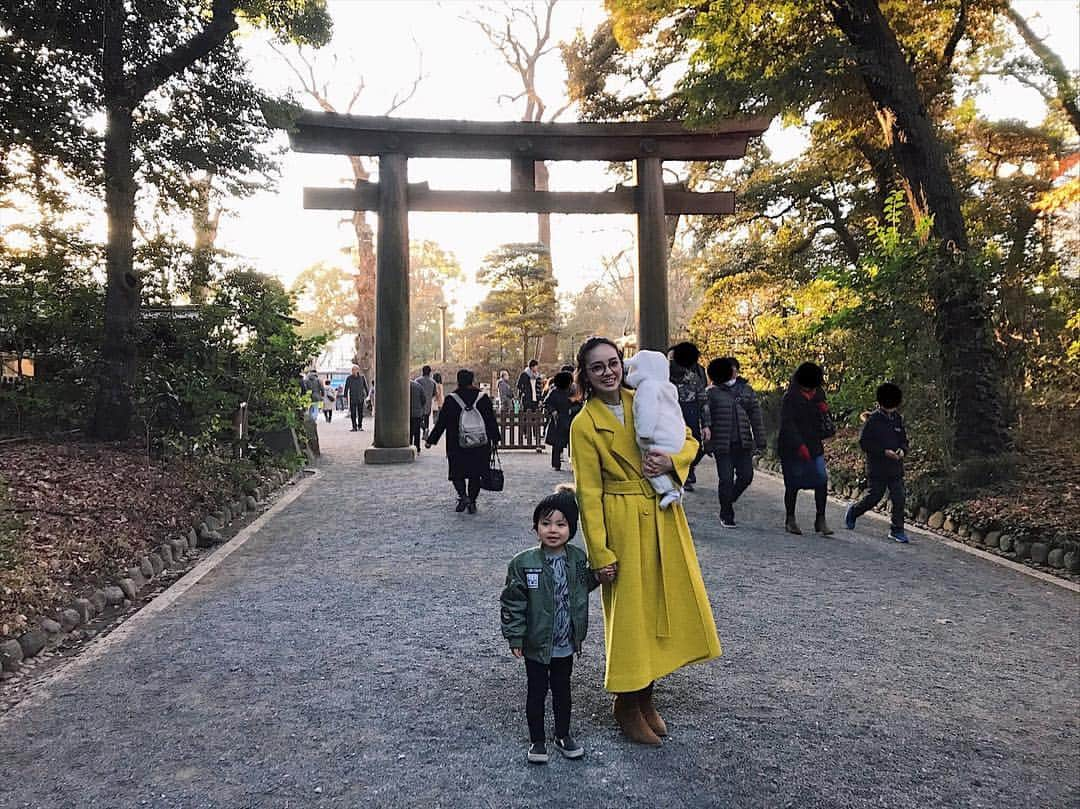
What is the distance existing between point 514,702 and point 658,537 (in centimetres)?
118

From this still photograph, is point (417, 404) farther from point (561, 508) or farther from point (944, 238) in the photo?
point (561, 508)

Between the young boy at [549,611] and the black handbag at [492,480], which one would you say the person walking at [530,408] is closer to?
the black handbag at [492,480]

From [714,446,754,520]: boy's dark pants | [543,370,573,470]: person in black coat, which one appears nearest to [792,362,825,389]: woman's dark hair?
[714,446,754,520]: boy's dark pants

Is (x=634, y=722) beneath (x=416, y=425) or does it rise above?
beneath

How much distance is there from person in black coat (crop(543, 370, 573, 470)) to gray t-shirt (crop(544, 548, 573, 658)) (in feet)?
23.6

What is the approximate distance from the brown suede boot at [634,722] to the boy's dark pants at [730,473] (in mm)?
4828

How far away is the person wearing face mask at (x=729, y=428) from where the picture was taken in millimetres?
7535

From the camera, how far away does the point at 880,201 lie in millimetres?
14062

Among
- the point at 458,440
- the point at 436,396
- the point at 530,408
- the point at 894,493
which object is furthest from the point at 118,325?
the point at 436,396

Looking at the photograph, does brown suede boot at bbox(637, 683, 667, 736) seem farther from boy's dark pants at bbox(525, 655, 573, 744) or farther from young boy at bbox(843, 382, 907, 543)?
young boy at bbox(843, 382, 907, 543)

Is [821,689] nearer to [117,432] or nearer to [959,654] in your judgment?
[959,654]

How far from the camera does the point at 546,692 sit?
2.86 m

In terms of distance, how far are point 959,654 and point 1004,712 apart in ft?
2.53

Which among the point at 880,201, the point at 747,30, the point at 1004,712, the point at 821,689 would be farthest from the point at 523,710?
the point at 880,201
